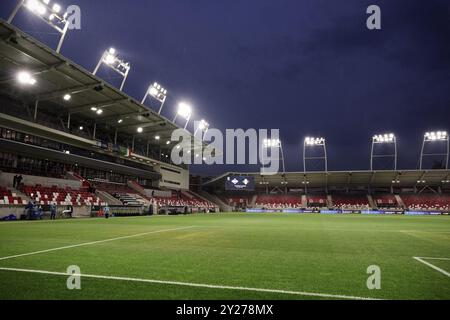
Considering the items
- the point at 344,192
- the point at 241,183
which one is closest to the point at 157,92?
the point at 241,183

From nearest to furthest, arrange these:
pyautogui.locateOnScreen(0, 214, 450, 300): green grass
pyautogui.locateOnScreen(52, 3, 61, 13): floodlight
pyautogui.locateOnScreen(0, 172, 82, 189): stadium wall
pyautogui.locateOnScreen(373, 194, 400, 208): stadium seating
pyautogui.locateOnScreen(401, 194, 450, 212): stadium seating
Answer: pyautogui.locateOnScreen(0, 214, 450, 300): green grass, pyautogui.locateOnScreen(52, 3, 61, 13): floodlight, pyautogui.locateOnScreen(0, 172, 82, 189): stadium wall, pyautogui.locateOnScreen(401, 194, 450, 212): stadium seating, pyautogui.locateOnScreen(373, 194, 400, 208): stadium seating

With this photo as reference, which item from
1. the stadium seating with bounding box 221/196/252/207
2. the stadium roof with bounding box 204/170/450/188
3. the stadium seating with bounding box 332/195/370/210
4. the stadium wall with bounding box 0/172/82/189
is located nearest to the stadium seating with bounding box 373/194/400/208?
the stadium seating with bounding box 332/195/370/210

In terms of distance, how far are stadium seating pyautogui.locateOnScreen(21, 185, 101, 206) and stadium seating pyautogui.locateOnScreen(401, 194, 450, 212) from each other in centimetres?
6484

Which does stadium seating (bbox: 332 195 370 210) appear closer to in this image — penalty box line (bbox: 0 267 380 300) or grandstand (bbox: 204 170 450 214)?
grandstand (bbox: 204 170 450 214)

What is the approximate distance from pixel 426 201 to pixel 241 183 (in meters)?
42.0

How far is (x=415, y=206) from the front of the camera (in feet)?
222

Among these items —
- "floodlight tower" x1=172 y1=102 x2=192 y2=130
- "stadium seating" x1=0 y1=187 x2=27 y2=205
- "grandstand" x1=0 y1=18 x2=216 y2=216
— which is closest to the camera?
"stadium seating" x1=0 y1=187 x2=27 y2=205

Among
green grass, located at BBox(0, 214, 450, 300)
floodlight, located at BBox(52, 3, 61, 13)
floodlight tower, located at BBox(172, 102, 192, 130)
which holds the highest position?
floodlight, located at BBox(52, 3, 61, 13)

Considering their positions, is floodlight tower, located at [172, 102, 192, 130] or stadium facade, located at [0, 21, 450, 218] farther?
floodlight tower, located at [172, 102, 192, 130]

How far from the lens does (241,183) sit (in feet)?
220

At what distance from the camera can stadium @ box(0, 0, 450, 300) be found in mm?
5234

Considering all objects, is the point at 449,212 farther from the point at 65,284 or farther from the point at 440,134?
the point at 65,284

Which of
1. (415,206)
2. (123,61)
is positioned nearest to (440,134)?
(415,206)

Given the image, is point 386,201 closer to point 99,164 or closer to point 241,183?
point 241,183
